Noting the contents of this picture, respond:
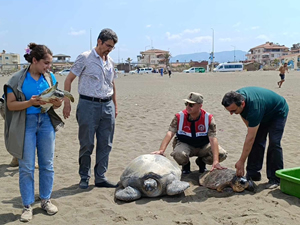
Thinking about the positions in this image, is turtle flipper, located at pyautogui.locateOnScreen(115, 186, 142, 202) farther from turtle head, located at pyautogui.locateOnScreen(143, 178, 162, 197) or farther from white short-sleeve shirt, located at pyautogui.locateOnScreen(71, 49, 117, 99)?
white short-sleeve shirt, located at pyautogui.locateOnScreen(71, 49, 117, 99)

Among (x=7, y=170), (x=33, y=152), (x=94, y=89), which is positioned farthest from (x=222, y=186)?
(x=7, y=170)

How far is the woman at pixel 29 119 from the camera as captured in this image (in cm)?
317

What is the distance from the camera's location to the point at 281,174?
3.89 m

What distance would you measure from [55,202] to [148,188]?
1081 mm

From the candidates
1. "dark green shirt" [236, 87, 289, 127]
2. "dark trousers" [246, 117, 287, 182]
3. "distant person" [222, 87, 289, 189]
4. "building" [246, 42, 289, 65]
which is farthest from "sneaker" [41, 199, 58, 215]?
"building" [246, 42, 289, 65]

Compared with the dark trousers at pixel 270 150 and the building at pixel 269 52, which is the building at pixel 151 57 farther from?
the dark trousers at pixel 270 150

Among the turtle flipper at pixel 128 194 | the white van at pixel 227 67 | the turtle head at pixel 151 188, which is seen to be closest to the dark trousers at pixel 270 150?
the turtle head at pixel 151 188

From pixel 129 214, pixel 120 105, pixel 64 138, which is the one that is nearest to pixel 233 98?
pixel 129 214

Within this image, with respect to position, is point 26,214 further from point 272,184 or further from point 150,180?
point 272,184

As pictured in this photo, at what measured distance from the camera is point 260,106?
3.86 m

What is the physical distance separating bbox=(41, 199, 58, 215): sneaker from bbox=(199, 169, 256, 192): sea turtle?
1.87 metres

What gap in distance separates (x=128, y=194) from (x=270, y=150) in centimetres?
193

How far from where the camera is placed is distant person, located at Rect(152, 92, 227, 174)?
4348mm

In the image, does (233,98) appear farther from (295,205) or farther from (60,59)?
(60,59)
